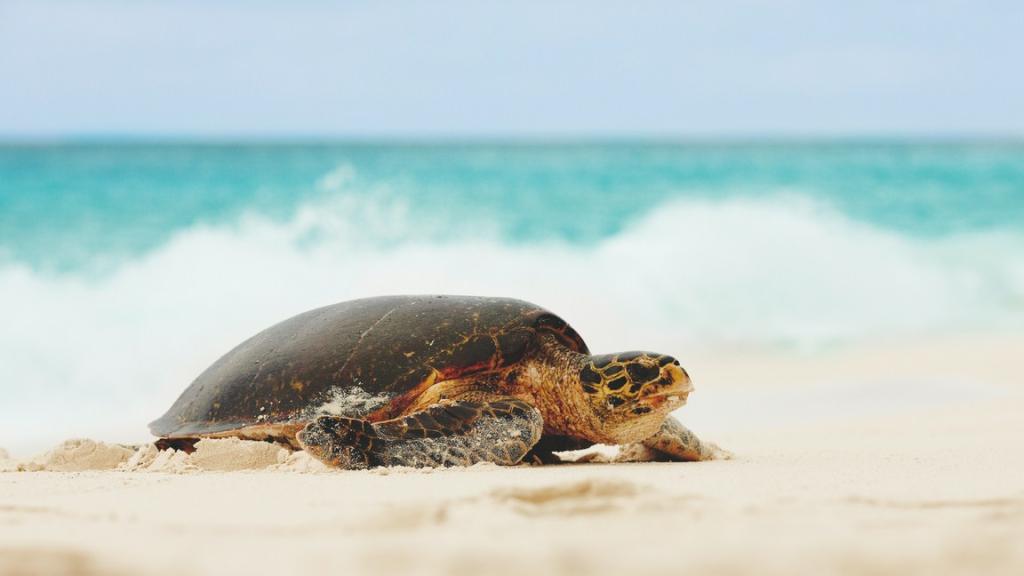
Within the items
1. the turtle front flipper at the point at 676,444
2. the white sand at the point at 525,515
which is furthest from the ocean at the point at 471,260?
the turtle front flipper at the point at 676,444

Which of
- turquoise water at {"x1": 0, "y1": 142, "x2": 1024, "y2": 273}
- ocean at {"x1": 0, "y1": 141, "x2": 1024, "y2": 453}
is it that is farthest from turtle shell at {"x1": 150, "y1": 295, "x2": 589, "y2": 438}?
Answer: turquoise water at {"x1": 0, "y1": 142, "x2": 1024, "y2": 273}

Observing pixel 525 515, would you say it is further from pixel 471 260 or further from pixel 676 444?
pixel 471 260

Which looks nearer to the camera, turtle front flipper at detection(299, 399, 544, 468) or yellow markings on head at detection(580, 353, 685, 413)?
turtle front flipper at detection(299, 399, 544, 468)

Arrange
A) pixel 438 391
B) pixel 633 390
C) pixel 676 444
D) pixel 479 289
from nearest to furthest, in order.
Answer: pixel 633 390 → pixel 438 391 → pixel 676 444 → pixel 479 289

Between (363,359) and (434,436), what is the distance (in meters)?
0.58

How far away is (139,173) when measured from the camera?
3631cm

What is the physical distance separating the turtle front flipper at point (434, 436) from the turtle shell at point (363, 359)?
20 centimetres

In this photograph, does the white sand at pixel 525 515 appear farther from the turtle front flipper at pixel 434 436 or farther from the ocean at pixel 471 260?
the ocean at pixel 471 260

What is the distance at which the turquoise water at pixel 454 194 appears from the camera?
23750mm

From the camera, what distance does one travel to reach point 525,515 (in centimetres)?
328

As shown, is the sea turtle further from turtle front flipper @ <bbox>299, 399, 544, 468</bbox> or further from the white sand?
the white sand

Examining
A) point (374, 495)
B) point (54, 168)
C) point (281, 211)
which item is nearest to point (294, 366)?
point (374, 495)

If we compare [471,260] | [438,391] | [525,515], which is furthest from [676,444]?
[471,260]

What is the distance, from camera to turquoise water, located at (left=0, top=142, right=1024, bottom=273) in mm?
23750
